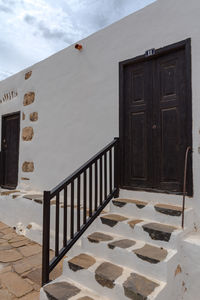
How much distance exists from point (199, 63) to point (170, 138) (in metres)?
0.91

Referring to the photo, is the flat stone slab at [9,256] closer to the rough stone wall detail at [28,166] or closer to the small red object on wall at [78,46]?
the rough stone wall detail at [28,166]

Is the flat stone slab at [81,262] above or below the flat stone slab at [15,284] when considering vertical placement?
above

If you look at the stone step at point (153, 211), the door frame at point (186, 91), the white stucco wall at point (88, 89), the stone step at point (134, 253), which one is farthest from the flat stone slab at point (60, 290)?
the white stucco wall at point (88, 89)

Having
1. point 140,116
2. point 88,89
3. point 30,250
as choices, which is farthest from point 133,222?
point 88,89

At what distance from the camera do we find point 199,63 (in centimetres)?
254

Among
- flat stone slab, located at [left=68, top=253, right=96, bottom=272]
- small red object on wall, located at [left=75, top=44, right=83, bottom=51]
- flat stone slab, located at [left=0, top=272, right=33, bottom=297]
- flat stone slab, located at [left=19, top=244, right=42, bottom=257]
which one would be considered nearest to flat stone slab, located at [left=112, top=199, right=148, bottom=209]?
flat stone slab, located at [left=68, top=253, right=96, bottom=272]

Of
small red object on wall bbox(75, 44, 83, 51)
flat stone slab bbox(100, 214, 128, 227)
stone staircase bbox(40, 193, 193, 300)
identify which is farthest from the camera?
small red object on wall bbox(75, 44, 83, 51)

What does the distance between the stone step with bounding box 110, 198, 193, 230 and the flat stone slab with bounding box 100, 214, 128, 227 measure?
139 mm

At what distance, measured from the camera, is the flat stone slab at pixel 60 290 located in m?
1.89

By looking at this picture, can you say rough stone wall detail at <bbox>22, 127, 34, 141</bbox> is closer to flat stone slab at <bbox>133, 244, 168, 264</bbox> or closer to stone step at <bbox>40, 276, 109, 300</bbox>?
stone step at <bbox>40, 276, 109, 300</bbox>

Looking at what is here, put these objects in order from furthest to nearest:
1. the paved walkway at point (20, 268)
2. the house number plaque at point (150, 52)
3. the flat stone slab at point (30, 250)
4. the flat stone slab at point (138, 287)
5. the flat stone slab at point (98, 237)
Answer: the flat stone slab at point (30, 250) → the house number plaque at point (150, 52) → the flat stone slab at point (98, 237) → the paved walkway at point (20, 268) → the flat stone slab at point (138, 287)

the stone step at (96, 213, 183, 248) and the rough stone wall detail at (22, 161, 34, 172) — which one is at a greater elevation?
the rough stone wall detail at (22, 161, 34, 172)

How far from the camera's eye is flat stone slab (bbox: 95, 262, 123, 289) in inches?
74.0

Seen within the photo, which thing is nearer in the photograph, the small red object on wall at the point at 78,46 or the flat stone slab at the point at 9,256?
the flat stone slab at the point at 9,256
